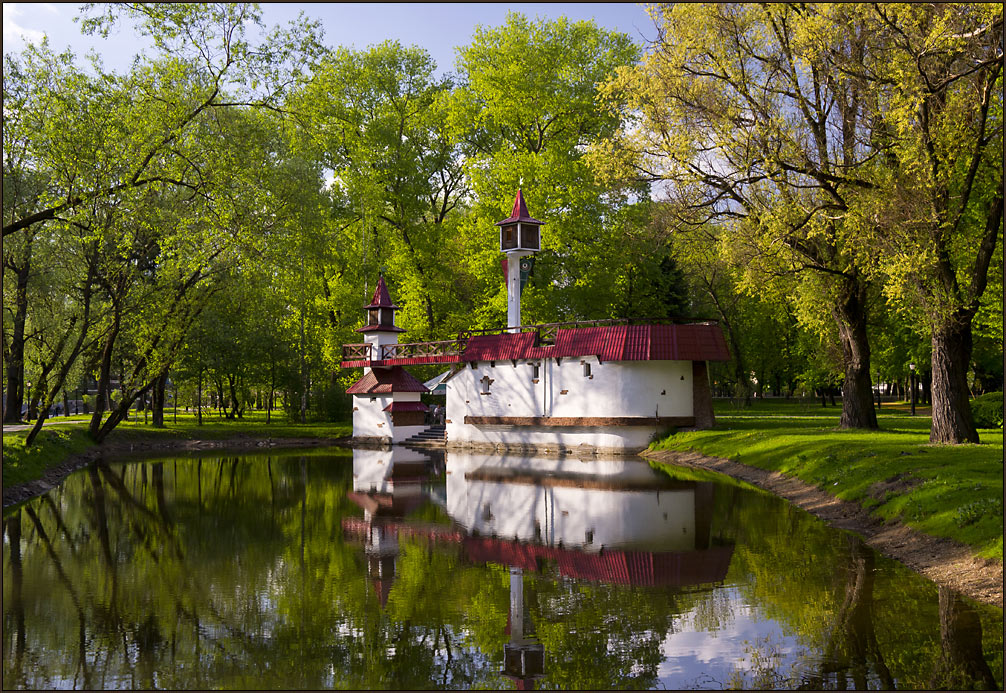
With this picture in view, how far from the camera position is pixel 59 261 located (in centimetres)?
3575

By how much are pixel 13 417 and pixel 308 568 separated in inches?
1261

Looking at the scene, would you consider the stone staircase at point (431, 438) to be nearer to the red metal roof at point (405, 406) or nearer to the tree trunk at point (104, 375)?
the red metal roof at point (405, 406)

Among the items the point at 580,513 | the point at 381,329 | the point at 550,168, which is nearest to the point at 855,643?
the point at 580,513

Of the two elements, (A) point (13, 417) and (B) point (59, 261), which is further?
(A) point (13, 417)

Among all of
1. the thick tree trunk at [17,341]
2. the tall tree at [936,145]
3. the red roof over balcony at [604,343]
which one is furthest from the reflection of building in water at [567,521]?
the thick tree trunk at [17,341]

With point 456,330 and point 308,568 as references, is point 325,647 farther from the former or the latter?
point 456,330

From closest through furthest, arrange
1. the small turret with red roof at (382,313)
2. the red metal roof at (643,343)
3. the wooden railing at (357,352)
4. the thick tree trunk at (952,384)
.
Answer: the thick tree trunk at (952,384), the red metal roof at (643,343), the small turret with red roof at (382,313), the wooden railing at (357,352)

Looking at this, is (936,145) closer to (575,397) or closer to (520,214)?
(575,397)

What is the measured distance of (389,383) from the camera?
144ft

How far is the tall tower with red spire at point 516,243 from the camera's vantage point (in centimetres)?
3856

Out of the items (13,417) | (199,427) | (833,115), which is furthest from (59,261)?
(833,115)

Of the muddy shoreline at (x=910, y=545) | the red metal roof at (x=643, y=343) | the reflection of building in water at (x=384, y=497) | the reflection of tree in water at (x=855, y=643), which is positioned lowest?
the reflection of building in water at (x=384, y=497)

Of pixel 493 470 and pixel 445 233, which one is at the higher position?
pixel 445 233

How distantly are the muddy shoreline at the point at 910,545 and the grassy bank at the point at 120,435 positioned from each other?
2000 centimetres
